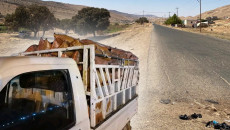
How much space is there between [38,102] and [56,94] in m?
0.26

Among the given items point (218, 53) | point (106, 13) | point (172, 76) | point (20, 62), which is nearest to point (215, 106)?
point (172, 76)

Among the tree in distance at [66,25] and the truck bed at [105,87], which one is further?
the tree in distance at [66,25]

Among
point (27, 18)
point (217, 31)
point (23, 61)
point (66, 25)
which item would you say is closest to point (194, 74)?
point (23, 61)

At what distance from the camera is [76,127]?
7.54 ft

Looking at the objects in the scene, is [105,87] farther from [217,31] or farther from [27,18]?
[217,31]

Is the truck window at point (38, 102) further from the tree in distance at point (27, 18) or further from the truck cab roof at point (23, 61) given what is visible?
the tree in distance at point (27, 18)

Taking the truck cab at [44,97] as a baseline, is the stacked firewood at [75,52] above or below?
above

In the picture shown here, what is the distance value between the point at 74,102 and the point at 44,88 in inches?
14.1

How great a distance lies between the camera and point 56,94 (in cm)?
232

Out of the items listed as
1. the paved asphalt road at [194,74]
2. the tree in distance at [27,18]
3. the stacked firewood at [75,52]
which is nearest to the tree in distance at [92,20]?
the tree in distance at [27,18]

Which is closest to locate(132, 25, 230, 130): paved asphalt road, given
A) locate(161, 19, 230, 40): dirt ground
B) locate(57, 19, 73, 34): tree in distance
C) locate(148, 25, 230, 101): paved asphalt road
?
locate(148, 25, 230, 101): paved asphalt road

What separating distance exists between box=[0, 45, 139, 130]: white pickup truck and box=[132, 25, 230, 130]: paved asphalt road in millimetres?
3353

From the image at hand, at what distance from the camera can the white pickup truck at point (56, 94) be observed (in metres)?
1.76

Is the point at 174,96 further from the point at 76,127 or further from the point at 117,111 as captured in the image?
the point at 76,127
